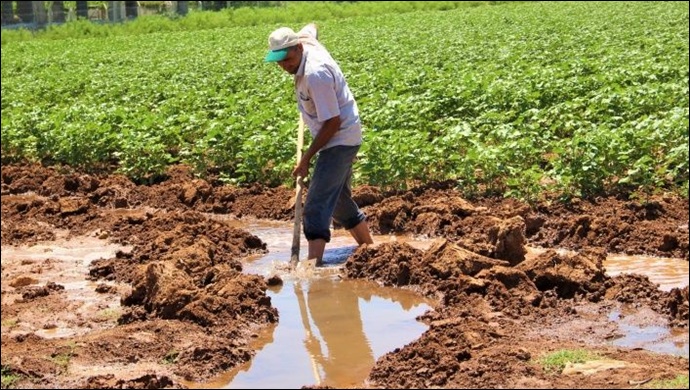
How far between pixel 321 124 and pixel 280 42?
713 millimetres

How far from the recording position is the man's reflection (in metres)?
6.57

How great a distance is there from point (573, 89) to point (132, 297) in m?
7.98

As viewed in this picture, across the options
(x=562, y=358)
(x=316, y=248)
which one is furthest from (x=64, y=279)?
(x=562, y=358)

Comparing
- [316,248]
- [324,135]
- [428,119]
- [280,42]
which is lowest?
[316,248]

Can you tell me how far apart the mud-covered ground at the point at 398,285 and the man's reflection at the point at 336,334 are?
0.22 meters

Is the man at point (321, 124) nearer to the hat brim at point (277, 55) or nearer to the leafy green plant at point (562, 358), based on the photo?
the hat brim at point (277, 55)

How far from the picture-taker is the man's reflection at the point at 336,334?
6.57 meters

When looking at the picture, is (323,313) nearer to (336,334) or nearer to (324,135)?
(336,334)

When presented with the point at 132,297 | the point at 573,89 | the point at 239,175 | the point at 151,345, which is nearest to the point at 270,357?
the point at 151,345

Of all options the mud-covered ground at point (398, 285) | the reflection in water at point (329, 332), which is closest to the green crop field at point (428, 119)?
the mud-covered ground at point (398, 285)

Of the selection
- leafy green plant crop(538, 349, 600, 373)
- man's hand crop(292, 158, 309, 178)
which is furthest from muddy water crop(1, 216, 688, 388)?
man's hand crop(292, 158, 309, 178)

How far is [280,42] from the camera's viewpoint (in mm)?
8406

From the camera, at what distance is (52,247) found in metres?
10.2

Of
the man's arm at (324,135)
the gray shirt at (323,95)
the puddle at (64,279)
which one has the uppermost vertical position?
the gray shirt at (323,95)
